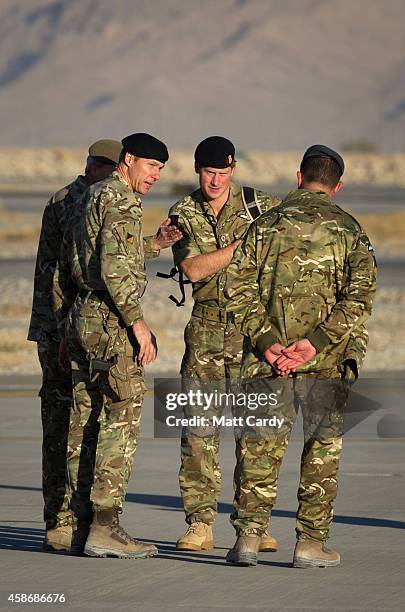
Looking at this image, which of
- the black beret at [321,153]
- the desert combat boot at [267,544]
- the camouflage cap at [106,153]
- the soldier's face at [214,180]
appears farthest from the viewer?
the soldier's face at [214,180]

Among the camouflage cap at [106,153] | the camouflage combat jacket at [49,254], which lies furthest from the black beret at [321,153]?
the camouflage combat jacket at [49,254]

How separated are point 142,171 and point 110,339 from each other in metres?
0.83

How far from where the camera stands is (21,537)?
8.12 m

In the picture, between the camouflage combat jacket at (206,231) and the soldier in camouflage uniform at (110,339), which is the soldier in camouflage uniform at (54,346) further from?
the camouflage combat jacket at (206,231)

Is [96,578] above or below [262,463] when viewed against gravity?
below

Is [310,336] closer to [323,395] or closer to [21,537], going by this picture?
[323,395]

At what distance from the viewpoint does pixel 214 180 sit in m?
8.00

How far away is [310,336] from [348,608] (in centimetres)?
128

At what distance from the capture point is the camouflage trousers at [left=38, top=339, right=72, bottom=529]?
787cm

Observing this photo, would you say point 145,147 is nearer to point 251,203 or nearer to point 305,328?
point 251,203

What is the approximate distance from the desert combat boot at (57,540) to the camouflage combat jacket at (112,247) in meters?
1.18

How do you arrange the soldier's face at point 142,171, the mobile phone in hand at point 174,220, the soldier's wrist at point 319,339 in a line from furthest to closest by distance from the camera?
the mobile phone in hand at point 174,220, the soldier's face at point 142,171, the soldier's wrist at point 319,339

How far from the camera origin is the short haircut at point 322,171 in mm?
7125

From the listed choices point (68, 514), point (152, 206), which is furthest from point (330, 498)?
point (152, 206)
